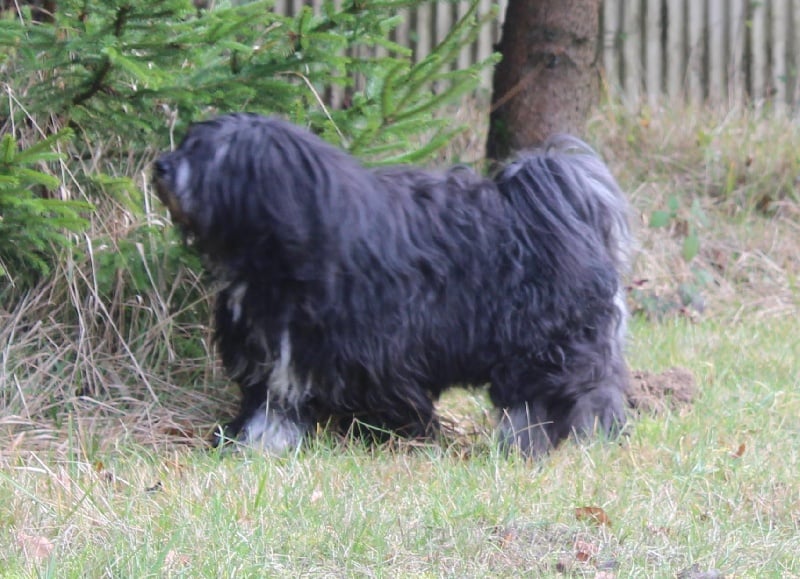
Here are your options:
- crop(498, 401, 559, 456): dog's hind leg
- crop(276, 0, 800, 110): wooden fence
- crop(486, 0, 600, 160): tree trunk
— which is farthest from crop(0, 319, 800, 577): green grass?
crop(276, 0, 800, 110): wooden fence

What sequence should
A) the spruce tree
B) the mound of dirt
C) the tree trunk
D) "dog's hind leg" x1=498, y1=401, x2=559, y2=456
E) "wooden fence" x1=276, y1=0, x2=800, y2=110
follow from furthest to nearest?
1. "wooden fence" x1=276, y1=0, x2=800, y2=110
2. the tree trunk
3. the mound of dirt
4. the spruce tree
5. "dog's hind leg" x1=498, y1=401, x2=559, y2=456

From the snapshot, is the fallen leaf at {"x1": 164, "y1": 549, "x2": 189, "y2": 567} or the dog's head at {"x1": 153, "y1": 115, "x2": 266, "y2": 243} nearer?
the fallen leaf at {"x1": 164, "y1": 549, "x2": 189, "y2": 567}

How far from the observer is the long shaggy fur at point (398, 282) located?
13.4 ft

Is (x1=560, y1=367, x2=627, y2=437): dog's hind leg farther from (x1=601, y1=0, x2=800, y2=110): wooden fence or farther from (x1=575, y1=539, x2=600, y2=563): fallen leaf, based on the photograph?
(x1=601, y1=0, x2=800, y2=110): wooden fence

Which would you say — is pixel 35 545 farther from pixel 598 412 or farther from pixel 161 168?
pixel 598 412

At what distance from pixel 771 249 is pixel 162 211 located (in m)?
4.55

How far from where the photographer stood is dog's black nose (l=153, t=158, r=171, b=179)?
4008 millimetres

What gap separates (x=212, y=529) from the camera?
10.6 ft

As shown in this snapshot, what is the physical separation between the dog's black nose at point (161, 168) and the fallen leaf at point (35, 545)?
1313 millimetres

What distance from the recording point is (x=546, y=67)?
7199mm

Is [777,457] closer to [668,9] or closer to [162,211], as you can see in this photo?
[162,211]

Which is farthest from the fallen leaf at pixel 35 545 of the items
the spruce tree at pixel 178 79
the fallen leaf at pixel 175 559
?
the spruce tree at pixel 178 79

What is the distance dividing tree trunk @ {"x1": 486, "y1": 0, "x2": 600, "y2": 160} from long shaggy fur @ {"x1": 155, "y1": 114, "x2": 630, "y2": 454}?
265cm

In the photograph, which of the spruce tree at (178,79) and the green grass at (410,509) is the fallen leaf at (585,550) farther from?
the spruce tree at (178,79)
